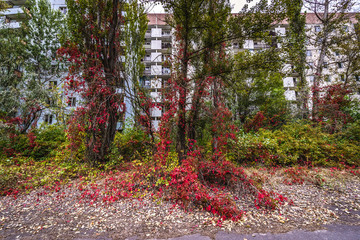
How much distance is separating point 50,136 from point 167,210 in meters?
8.38

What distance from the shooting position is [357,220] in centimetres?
313

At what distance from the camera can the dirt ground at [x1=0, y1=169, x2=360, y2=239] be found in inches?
110

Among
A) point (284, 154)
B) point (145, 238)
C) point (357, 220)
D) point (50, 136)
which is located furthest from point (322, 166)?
point (50, 136)

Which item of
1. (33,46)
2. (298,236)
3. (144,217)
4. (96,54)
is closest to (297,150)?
(298,236)

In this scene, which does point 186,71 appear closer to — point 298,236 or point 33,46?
point 298,236

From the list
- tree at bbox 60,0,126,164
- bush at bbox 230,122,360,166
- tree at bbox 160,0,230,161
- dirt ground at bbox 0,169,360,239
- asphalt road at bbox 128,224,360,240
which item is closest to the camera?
asphalt road at bbox 128,224,360,240

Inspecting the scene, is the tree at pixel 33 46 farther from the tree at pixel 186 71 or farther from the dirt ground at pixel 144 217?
the tree at pixel 186 71

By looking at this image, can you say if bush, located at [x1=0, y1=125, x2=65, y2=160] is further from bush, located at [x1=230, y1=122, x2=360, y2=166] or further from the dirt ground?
bush, located at [x1=230, y1=122, x2=360, y2=166]

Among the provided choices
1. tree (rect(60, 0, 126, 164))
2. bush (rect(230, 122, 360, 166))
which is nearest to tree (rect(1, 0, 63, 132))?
tree (rect(60, 0, 126, 164))

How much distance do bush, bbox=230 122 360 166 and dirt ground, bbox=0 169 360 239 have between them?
204 centimetres

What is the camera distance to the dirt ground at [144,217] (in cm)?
279

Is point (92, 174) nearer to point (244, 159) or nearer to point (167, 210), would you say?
point (167, 210)

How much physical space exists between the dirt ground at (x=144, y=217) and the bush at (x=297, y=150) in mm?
2044

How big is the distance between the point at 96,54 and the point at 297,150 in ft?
28.8
